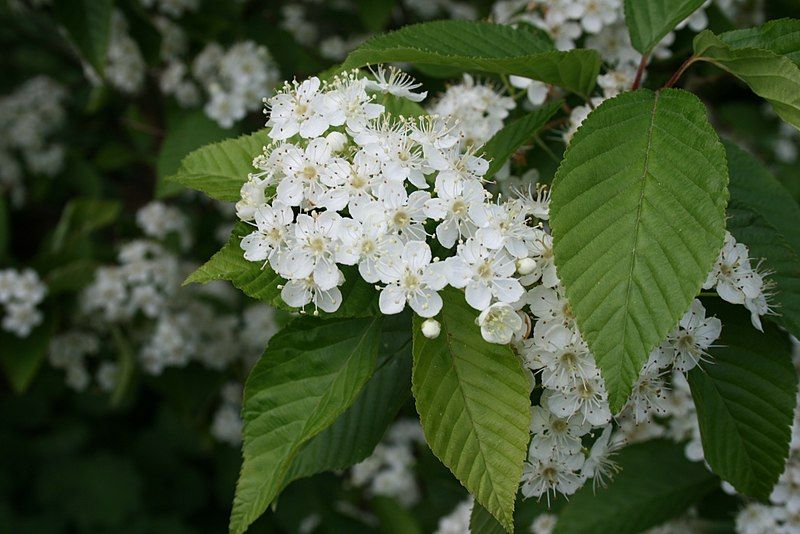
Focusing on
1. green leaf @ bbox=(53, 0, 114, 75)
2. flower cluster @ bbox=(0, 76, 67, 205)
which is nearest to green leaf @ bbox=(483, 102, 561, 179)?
green leaf @ bbox=(53, 0, 114, 75)

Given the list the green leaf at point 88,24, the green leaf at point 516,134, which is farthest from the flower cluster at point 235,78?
the green leaf at point 516,134

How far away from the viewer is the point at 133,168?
488cm

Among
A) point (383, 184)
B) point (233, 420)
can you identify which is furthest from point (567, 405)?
point (233, 420)

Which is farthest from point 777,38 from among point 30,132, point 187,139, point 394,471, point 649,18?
point 30,132

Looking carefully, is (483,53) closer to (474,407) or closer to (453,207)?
(453,207)

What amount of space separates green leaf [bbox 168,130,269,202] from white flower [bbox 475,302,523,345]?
21.8 inches

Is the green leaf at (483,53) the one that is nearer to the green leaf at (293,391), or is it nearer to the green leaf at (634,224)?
the green leaf at (634,224)

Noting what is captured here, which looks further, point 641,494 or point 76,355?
point 76,355

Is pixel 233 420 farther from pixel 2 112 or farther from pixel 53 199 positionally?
pixel 2 112

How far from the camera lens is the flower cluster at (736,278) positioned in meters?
1.36

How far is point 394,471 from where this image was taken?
3723 mm

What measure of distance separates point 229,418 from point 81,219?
1231 millimetres

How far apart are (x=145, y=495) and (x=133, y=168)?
2.00 metres

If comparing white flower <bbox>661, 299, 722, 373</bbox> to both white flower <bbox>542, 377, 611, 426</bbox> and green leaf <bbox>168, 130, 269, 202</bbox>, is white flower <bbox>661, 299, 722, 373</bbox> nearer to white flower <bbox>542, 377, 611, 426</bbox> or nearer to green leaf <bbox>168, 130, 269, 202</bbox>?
white flower <bbox>542, 377, 611, 426</bbox>
